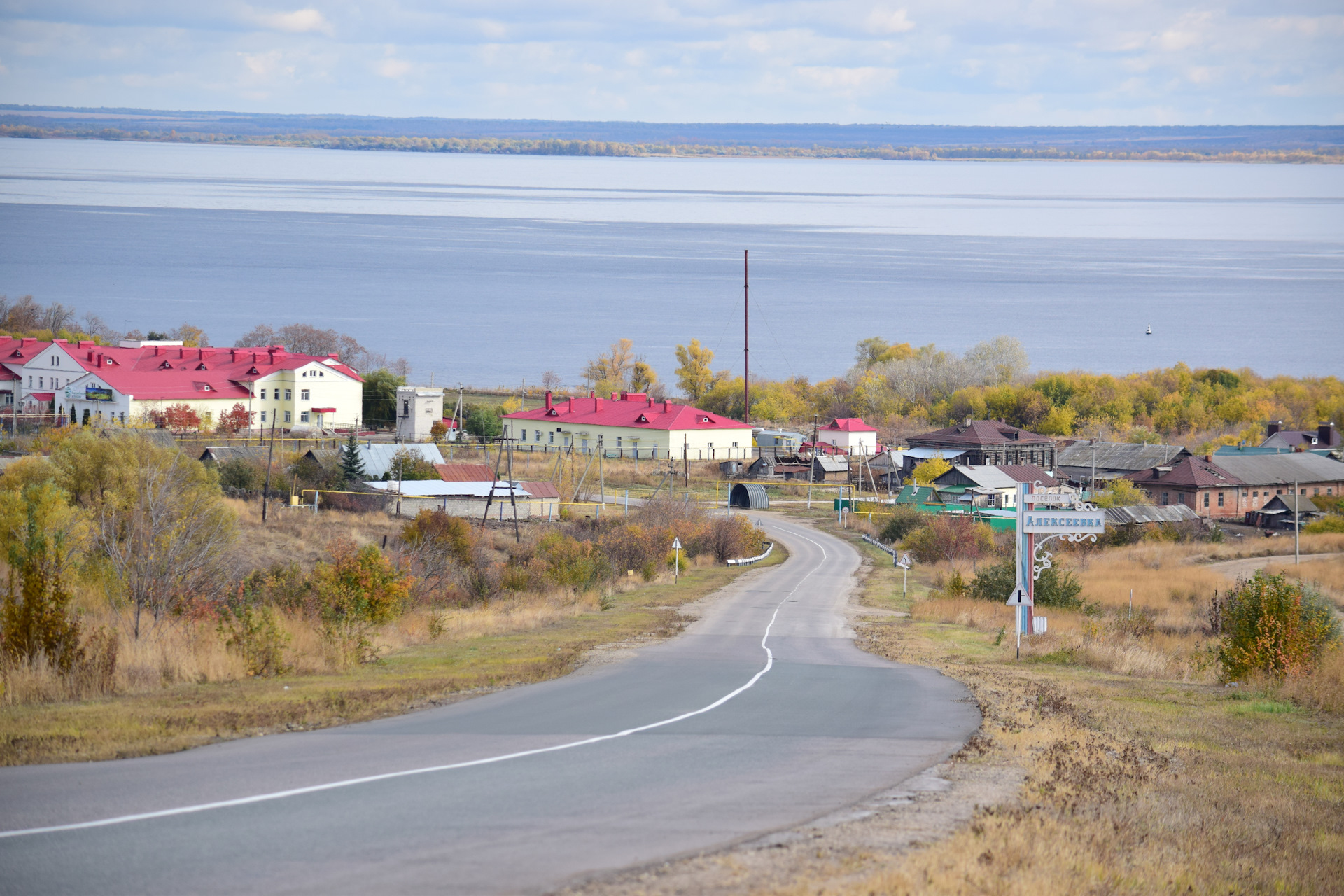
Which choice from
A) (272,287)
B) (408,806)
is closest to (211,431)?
(408,806)

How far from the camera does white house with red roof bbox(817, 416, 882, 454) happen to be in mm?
83688

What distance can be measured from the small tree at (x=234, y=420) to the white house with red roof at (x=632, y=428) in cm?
1567

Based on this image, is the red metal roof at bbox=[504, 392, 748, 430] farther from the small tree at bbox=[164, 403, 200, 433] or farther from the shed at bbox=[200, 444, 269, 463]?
the shed at bbox=[200, 444, 269, 463]

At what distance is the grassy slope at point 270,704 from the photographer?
9820 mm

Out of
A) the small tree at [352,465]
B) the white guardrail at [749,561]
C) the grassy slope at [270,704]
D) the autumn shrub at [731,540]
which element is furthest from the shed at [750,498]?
the grassy slope at [270,704]

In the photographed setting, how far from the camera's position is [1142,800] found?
31.8ft

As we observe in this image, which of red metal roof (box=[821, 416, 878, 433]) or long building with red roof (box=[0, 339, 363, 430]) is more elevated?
long building with red roof (box=[0, 339, 363, 430])

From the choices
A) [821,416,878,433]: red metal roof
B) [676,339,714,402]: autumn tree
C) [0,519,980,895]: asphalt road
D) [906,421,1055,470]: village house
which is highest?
[676,339,714,402]: autumn tree

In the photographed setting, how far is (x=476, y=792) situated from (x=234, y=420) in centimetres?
7137

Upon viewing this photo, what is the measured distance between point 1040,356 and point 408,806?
14016 cm

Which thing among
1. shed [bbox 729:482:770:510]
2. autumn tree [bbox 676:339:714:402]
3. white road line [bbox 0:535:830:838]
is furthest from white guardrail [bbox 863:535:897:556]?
autumn tree [bbox 676:339:714:402]

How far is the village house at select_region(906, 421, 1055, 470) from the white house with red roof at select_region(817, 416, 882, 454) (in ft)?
11.8

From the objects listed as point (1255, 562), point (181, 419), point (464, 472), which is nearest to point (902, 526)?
point (1255, 562)

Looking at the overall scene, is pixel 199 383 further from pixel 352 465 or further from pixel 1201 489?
pixel 1201 489
